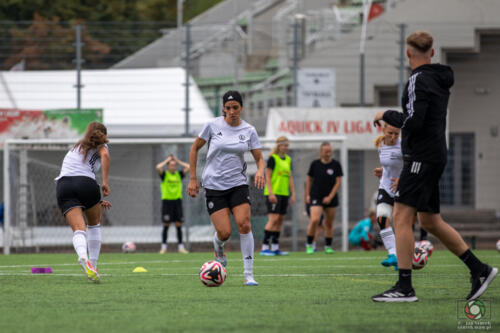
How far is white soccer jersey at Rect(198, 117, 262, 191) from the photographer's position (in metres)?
9.26

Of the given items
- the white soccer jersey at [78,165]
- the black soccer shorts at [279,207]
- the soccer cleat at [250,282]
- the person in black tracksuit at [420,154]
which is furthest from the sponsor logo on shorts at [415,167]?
the black soccer shorts at [279,207]

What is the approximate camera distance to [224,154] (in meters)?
9.30

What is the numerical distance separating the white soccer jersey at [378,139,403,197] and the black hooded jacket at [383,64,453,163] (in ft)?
13.1

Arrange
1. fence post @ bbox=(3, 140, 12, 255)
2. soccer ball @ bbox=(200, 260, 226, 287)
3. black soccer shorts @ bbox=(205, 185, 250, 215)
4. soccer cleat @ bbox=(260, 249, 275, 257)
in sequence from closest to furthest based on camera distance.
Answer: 1. soccer ball @ bbox=(200, 260, 226, 287)
2. black soccer shorts @ bbox=(205, 185, 250, 215)
3. soccer cleat @ bbox=(260, 249, 275, 257)
4. fence post @ bbox=(3, 140, 12, 255)

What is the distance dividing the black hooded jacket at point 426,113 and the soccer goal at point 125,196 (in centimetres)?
1131

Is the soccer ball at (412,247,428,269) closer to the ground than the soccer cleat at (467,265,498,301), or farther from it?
closer to the ground

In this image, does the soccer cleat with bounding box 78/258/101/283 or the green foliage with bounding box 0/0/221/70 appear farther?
the green foliage with bounding box 0/0/221/70

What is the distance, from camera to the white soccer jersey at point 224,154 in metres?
9.26

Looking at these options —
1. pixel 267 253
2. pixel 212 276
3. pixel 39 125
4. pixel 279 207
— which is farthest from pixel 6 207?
pixel 212 276

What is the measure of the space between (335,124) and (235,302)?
13.2 m

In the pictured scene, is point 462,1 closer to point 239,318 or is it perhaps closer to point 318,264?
point 318,264

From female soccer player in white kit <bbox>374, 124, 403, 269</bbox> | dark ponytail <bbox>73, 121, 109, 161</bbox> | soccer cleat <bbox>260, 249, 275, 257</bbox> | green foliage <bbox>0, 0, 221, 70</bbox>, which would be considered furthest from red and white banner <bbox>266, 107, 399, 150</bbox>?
dark ponytail <bbox>73, 121, 109, 161</bbox>

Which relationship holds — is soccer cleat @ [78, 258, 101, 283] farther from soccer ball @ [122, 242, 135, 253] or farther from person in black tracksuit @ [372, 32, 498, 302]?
soccer ball @ [122, 242, 135, 253]

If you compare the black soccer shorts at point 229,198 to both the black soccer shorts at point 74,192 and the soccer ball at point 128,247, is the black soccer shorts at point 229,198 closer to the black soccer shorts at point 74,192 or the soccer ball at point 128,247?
the black soccer shorts at point 74,192
